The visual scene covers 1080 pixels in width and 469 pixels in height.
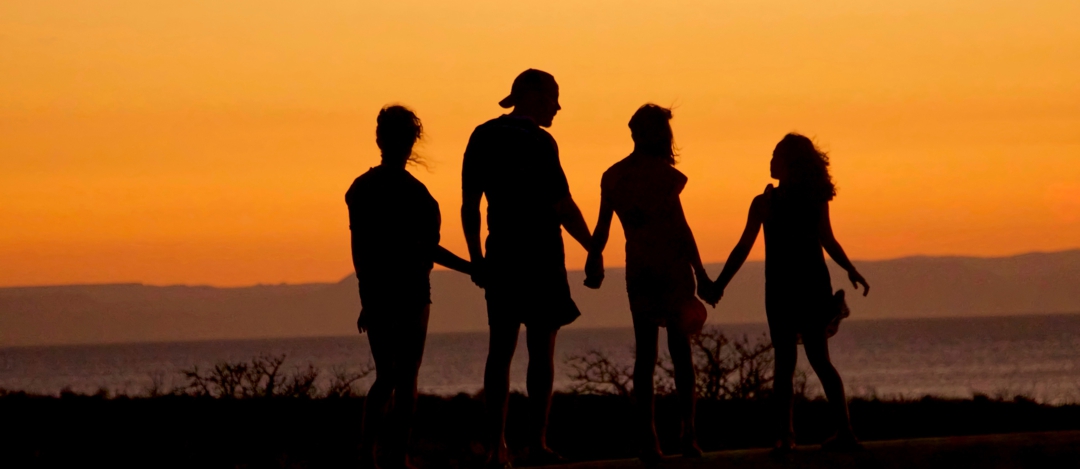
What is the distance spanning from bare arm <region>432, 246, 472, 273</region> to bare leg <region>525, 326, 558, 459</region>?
484 millimetres

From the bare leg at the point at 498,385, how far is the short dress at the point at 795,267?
62.9 inches

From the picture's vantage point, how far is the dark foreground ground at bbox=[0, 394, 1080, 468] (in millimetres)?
7211

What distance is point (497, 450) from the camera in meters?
6.65

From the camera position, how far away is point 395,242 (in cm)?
659

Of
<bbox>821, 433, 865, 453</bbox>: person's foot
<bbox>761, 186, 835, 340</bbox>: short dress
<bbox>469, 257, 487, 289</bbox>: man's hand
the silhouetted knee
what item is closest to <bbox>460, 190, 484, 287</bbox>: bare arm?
<bbox>469, 257, 487, 289</bbox>: man's hand

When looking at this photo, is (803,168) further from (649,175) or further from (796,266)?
(649,175)

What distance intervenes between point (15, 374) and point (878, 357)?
74731 millimetres

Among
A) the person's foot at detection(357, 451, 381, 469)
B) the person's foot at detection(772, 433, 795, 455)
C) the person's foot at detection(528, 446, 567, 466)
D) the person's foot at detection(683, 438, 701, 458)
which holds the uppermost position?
the person's foot at detection(772, 433, 795, 455)

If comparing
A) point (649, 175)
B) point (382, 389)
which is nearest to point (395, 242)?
point (382, 389)

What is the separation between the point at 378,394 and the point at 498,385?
0.65 meters

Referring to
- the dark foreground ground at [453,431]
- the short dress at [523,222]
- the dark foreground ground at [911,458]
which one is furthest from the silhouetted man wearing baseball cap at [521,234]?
the dark foreground ground at [453,431]

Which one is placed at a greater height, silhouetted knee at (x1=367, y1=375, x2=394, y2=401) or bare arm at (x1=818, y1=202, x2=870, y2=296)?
bare arm at (x1=818, y1=202, x2=870, y2=296)

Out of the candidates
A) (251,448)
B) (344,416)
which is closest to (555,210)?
(251,448)

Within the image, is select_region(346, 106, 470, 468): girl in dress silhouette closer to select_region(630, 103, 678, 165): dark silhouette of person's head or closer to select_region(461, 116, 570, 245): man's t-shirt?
select_region(461, 116, 570, 245): man's t-shirt
